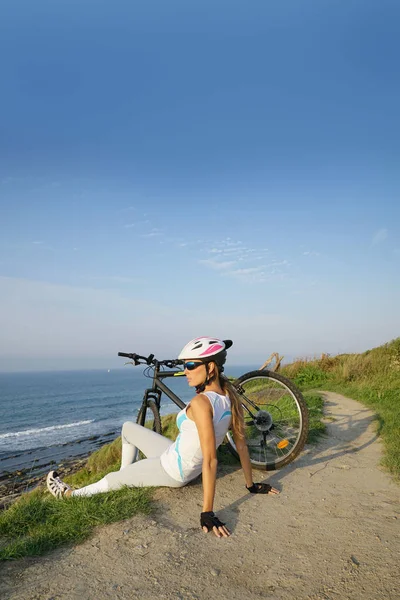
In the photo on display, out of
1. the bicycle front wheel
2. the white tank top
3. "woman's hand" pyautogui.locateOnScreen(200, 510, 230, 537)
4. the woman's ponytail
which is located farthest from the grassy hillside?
"woman's hand" pyautogui.locateOnScreen(200, 510, 230, 537)

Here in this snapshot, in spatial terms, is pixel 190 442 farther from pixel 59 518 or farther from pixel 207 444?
pixel 59 518

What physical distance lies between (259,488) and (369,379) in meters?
11.8

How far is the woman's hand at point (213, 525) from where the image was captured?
11.9 ft

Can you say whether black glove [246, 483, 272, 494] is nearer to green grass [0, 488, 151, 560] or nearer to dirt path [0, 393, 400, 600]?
dirt path [0, 393, 400, 600]

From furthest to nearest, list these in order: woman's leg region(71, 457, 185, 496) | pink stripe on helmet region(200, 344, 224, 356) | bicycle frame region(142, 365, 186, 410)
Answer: bicycle frame region(142, 365, 186, 410) → woman's leg region(71, 457, 185, 496) → pink stripe on helmet region(200, 344, 224, 356)

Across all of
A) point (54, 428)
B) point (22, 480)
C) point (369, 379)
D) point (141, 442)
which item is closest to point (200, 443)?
point (141, 442)

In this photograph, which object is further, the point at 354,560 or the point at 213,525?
the point at 213,525

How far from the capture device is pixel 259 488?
468 centimetres

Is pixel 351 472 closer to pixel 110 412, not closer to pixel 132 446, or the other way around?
pixel 132 446

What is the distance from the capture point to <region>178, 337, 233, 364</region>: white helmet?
4168mm

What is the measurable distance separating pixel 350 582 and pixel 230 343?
2534mm

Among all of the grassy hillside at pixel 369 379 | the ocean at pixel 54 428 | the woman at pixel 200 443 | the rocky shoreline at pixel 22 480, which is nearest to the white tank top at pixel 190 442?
the woman at pixel 200 443

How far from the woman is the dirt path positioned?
0.25 m

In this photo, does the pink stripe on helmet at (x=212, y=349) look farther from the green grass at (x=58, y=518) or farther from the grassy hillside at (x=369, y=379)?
the grassy hillside at (x=369, y=379)
